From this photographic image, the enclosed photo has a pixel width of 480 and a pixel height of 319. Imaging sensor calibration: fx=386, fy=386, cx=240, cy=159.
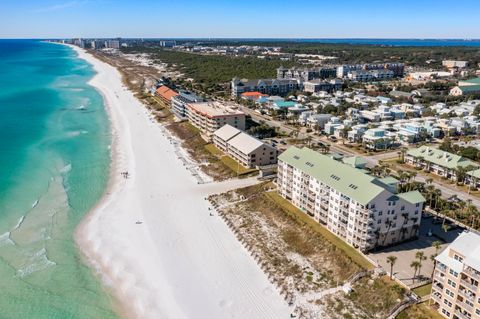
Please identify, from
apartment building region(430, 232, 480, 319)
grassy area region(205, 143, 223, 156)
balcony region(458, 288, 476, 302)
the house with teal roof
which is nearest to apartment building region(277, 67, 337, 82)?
the house with teal roof

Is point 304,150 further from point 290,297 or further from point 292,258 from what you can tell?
point 290,297

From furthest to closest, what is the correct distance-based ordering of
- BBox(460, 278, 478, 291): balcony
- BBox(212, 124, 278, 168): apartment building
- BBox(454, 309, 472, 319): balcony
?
BBox(212, 124, 278, 168): apartment building
BBox(454, 309, 472, 319): balcony
BBox(460, 278, 478, 291): balcony

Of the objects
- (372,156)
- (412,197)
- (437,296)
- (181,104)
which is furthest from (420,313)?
(181,104)

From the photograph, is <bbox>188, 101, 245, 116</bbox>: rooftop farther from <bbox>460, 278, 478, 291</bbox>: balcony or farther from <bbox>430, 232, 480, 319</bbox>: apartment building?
<bbox>460, 278, 478, 291</bbox>: balcony

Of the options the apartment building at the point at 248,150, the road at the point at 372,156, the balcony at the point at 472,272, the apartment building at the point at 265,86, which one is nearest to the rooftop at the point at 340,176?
the balcony at the point at 472,272

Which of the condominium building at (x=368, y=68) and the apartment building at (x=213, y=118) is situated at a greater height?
the condominium building at (x=368, y=68)

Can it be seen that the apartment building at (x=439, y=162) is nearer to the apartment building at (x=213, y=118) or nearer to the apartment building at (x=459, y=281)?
the apartment building at (x=459, y=281)

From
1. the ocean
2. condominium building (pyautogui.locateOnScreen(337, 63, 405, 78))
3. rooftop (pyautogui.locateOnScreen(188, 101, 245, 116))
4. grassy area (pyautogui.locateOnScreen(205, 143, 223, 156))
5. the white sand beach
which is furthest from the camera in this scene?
condominium building (pyautogui.locateOnScreen(337, 63, 405, 78))

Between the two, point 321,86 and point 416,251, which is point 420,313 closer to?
point 416,251
